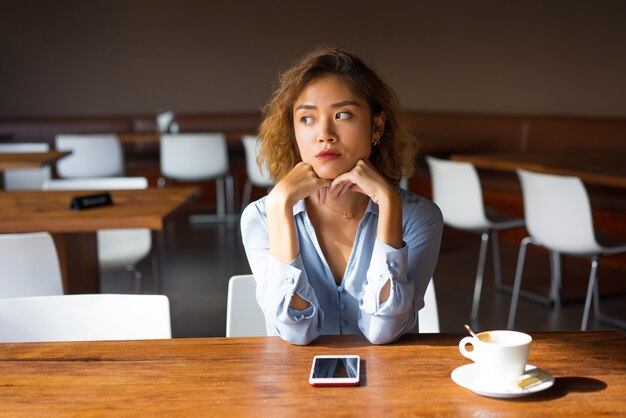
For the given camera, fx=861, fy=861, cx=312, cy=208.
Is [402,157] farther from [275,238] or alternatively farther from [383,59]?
[383,59]

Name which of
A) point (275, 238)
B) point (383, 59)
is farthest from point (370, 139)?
point (383, 59)

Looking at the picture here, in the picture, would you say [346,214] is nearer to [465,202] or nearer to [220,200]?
[465,202]

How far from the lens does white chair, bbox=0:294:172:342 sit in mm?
1973

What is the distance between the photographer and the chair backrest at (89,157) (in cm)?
726

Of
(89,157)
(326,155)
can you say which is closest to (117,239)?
(326,155)

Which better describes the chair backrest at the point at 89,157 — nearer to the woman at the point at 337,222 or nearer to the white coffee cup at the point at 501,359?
the woman at the point at 337,222

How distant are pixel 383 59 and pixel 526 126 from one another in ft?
7.46

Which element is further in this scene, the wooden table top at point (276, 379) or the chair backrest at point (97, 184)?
the chair backrest at point (97, 184)

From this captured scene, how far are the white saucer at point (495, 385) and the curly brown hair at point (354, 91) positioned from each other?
737mm

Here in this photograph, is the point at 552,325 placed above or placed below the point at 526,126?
below

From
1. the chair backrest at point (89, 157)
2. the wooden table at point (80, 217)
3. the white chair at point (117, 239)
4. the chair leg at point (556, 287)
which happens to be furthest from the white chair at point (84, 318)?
the chair backrest at point (89, 157)

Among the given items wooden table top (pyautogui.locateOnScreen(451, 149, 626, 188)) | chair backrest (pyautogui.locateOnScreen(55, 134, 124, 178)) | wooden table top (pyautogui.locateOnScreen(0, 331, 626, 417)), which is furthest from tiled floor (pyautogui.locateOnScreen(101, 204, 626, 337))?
wooden table top (pyautogui.locateOnScreen(0, 331, 626, 417))

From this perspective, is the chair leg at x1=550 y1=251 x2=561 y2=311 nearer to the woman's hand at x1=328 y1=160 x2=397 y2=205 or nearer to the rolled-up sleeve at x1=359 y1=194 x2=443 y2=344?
the rolled-up sleeve at x1=359 y1=194 x2=443 y2=344

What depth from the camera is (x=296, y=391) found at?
1439 mm
